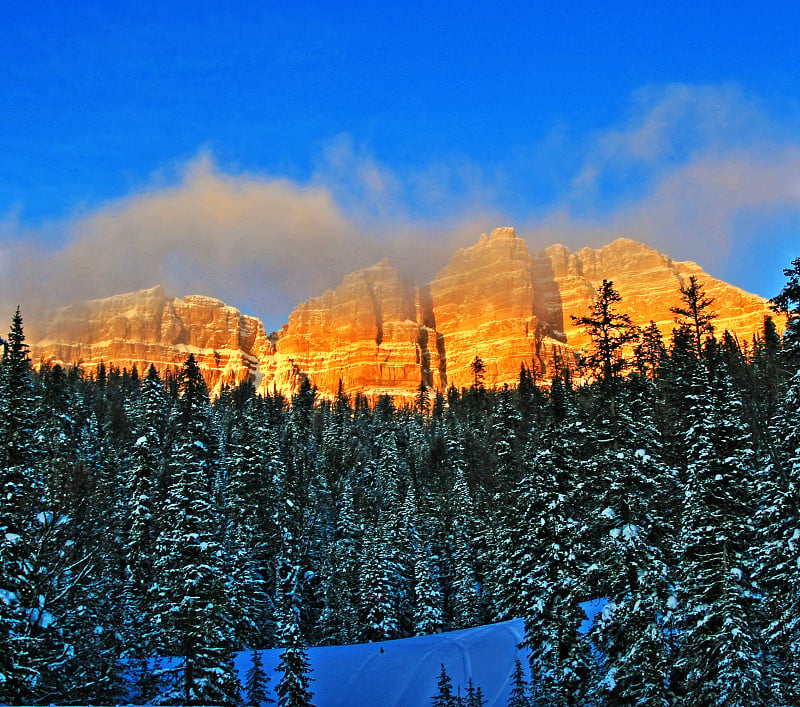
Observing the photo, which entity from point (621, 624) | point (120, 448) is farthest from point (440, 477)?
point (621, 624)

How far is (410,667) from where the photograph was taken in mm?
43562

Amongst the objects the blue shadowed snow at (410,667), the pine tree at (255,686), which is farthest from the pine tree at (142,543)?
the blue shadowed snow at (410,667)

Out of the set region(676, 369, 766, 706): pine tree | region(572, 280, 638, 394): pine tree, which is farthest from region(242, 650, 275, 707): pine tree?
region(572, 280, 638, 394): pine tree

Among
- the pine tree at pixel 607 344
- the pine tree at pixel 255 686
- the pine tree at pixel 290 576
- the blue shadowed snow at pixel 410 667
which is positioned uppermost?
the pine tree at pixel 607 344

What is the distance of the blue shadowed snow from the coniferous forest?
108 inches

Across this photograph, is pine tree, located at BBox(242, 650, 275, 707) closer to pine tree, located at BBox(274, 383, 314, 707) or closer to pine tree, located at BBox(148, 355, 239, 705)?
pine tree, located at BBox(274, 383, 314, 707)

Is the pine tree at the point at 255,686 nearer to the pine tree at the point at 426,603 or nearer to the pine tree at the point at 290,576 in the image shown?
the pine tree at the point at 290,576

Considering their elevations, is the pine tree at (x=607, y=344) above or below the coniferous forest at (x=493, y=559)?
above

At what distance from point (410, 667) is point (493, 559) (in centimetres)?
1398

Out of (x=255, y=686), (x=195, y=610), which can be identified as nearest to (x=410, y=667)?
(x=255, y=686)

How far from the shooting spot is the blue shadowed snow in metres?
40.7

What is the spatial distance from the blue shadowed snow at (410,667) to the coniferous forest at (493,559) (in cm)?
275

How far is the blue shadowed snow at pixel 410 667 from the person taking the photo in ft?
134

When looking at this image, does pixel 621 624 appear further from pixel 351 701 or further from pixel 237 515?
pixel 237 515
